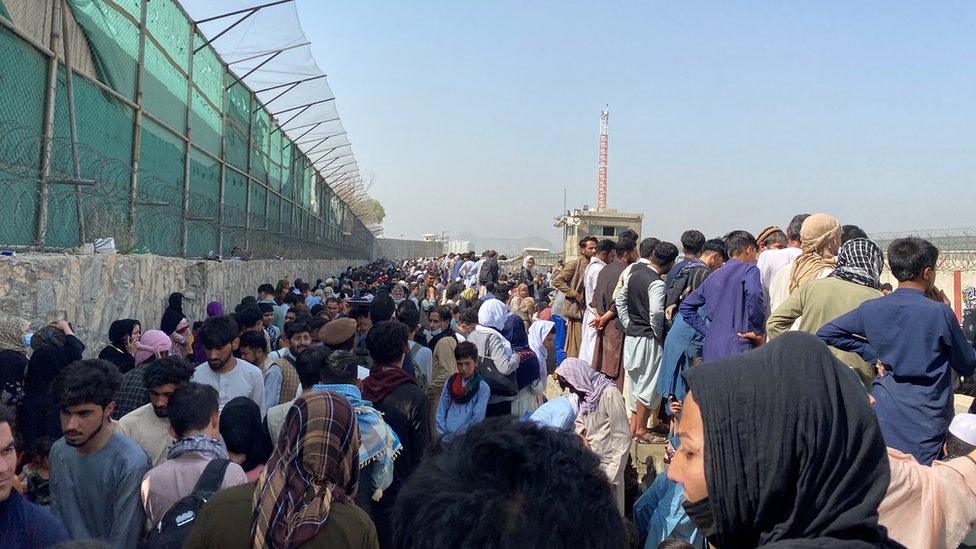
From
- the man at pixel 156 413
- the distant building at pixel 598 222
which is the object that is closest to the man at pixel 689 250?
the man at pixel 156 413

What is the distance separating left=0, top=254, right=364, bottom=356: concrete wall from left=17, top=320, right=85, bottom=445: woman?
34.1 inches

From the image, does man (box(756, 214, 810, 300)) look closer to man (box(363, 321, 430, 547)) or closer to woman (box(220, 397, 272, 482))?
man (box(363, 321, 430, 547))

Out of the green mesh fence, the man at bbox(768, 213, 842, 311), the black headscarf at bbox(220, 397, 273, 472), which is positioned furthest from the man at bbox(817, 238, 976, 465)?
the green mesh fence

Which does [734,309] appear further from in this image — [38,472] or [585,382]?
[38,472]

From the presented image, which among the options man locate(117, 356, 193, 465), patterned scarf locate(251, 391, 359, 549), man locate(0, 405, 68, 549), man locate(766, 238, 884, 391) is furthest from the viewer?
man locate(766, 238, 884, 391)

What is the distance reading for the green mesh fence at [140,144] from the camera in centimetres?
626

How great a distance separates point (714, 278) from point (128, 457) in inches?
151

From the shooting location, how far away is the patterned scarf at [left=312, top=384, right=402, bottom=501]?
3.26m

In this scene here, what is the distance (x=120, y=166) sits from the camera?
8.32m

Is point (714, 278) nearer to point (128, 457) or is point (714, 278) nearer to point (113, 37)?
point (128, 457)

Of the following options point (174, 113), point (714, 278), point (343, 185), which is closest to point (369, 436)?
point (714, 278)

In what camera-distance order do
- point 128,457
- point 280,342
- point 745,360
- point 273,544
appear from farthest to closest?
point 280,342, point 128,457, point 273,544, point 745,360

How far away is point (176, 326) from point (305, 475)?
614cm

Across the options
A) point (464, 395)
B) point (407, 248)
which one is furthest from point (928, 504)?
point (407, 248)
